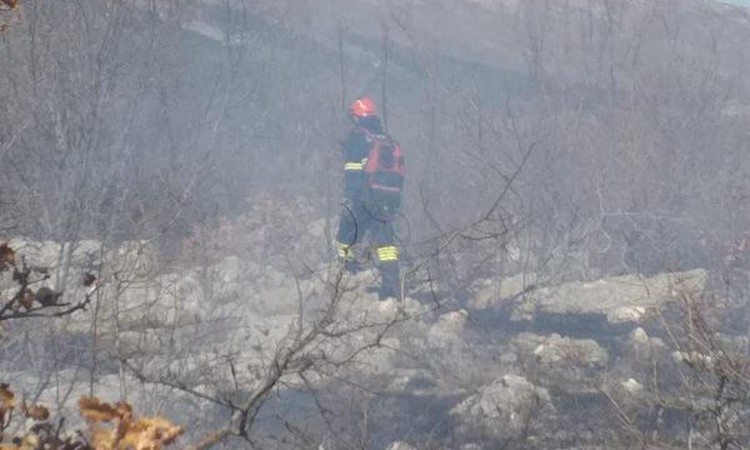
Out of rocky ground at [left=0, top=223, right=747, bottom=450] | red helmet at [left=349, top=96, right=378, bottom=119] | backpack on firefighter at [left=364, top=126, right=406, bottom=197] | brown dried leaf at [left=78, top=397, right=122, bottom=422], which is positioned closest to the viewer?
brown dried leaf at [left=78, top=397, right=122, bottom=422]

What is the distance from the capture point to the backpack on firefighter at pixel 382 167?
841 centimetres

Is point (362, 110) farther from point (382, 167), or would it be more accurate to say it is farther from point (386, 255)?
point (386, 255)

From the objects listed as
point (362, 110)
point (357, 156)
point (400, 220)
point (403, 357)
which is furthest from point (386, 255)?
point (400, 220)

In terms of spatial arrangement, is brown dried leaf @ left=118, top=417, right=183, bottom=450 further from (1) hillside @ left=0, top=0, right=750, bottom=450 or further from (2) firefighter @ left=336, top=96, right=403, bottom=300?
(2) firefighter @ left=336, top=96, right=403, bottom=300

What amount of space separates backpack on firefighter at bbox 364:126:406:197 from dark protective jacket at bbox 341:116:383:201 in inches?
2.5

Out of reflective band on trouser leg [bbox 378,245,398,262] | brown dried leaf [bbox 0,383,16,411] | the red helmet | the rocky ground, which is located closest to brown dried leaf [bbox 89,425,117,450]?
brown dried leaf [bbox 0,383,16,411]

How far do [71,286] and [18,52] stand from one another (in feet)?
9.21

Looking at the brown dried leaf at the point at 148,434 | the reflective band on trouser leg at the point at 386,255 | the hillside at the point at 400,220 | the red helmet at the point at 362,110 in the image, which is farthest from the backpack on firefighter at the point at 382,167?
the brown dried leaf at the point at 148,434

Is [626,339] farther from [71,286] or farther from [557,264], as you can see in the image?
[71,286]

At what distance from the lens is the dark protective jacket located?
841cm

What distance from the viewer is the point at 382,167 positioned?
27.7 ft

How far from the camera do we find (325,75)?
1379 cm

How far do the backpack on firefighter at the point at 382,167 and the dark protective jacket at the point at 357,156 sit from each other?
0.21ft

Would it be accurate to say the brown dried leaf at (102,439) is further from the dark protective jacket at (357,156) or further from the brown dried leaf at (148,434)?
the dark protective jacket at (357,156)
